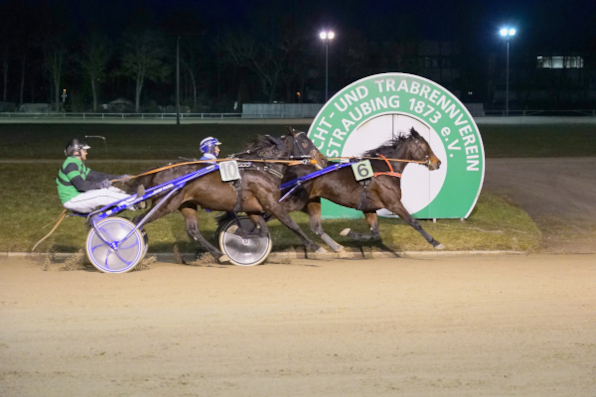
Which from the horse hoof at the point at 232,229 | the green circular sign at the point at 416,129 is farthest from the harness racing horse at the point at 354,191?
the green circular sign at the point at 416,129

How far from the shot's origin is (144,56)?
205ft

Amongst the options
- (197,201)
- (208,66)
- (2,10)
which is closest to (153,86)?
(208,66)

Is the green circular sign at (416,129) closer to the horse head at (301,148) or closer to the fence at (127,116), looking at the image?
the horse head at (301,148)

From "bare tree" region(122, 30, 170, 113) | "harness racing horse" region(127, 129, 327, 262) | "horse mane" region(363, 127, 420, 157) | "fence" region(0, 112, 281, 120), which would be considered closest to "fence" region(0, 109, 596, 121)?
"fence" region(0, 112, 281, 120)

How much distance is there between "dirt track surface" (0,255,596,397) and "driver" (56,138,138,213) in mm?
715

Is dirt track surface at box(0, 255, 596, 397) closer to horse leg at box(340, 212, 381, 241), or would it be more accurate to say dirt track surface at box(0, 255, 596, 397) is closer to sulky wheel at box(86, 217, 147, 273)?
sulky wheel at box(86, 217, 147, 273)

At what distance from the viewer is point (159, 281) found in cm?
703

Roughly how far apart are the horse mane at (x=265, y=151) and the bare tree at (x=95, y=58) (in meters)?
56.5

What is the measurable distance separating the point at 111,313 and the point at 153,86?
68810 mm

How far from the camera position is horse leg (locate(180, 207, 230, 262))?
798 cm

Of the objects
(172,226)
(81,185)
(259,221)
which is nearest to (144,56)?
(172,226)

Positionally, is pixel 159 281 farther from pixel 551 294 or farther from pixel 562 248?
pixel 562 248

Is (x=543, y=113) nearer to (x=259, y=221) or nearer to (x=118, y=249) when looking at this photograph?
(x=259, y=221)

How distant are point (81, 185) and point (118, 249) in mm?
743
